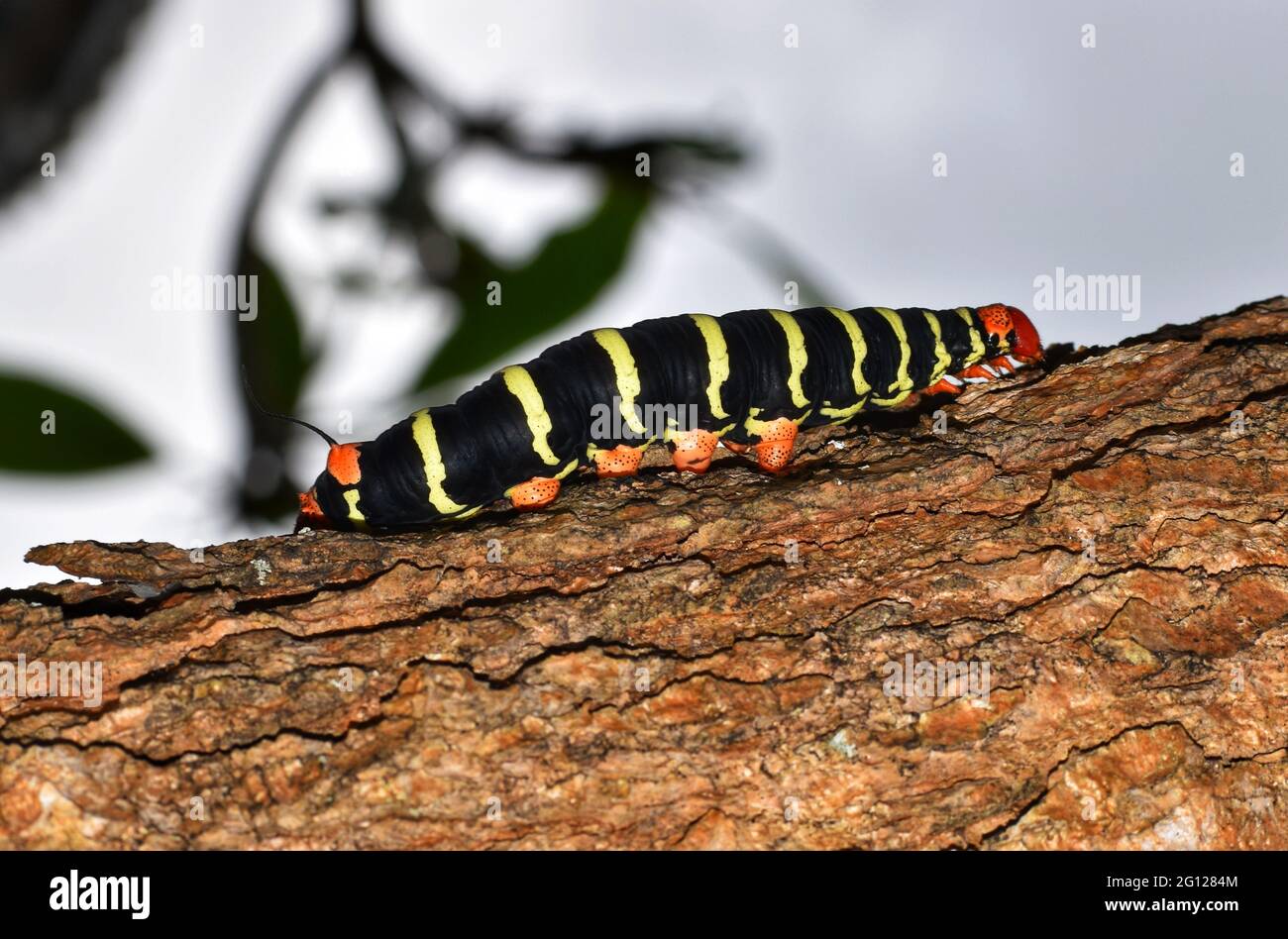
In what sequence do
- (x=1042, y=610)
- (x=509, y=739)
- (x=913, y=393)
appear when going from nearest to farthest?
1. (x=509, y=739)
2. (x=1042, y=610)
3. (x=913, y=393)

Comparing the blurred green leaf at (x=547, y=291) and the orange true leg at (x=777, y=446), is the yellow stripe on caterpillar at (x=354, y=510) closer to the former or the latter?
the blurred green leaf at (x=547, y=291)

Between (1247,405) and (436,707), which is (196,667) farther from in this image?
(1247,405)

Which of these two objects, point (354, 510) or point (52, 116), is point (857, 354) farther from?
point (52, 116)

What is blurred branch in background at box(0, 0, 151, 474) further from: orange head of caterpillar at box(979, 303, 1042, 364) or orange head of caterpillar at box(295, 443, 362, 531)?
orange head of caterpillar at box(979, 303, 1042, 364)

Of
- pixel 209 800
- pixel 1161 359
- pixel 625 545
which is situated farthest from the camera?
pixel 1161 359

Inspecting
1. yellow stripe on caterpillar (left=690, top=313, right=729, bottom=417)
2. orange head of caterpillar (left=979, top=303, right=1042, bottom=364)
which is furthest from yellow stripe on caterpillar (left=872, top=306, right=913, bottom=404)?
yellow stripe on caterpillar (left=690, top=313, right=729, bottom=417)

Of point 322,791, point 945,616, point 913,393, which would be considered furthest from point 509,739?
point 913,393
